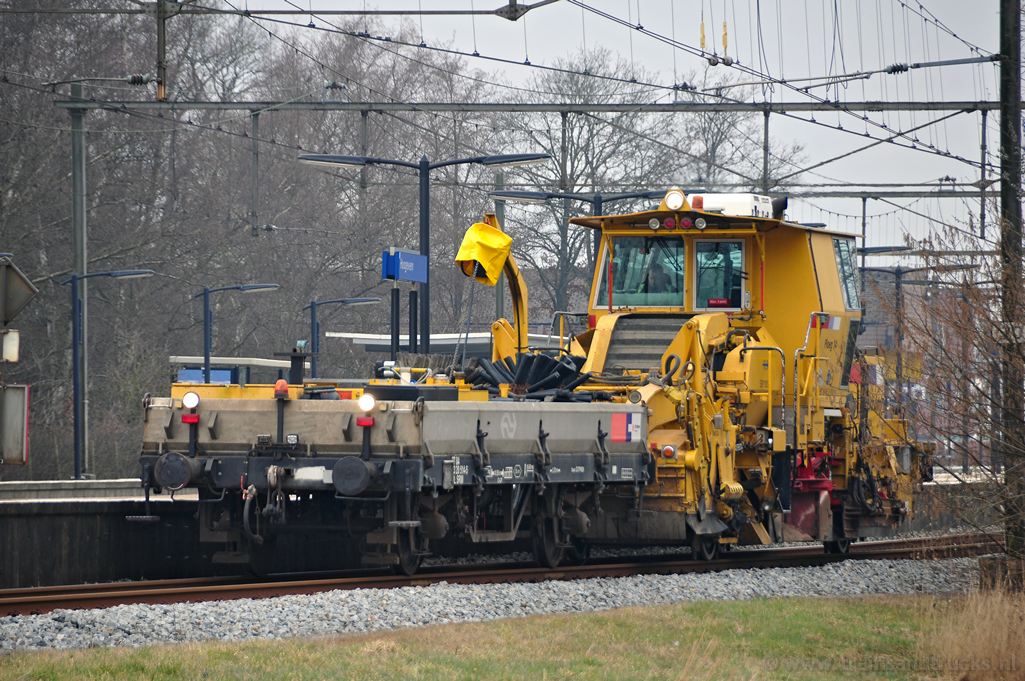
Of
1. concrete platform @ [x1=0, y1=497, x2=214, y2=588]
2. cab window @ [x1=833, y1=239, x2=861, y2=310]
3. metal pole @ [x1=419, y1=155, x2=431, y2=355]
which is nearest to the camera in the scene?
concrete platform @ [x1=0, y1=497, x2=214, y2=588]

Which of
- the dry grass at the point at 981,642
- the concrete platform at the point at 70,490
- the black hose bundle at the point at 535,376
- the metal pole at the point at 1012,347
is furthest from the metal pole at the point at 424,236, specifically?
the dry grass at the point at 981,642

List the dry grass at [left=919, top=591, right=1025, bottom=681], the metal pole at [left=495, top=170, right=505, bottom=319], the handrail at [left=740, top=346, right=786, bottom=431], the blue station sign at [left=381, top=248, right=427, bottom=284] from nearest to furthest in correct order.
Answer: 1. the dry grass at [left=919, top=591, right=1025, bottom=681]
2. the handrail at [left=740, top=346, right=786, bottom=431]
3. the blue station sign at [left=381, top=248, right=427, bottom=284]
4. the metal pole at [left=495, top=170, right=505, bottom=319]

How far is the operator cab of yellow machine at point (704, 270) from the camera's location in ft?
64.3

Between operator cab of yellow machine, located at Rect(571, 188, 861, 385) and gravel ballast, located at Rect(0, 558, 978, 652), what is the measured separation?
3465mm

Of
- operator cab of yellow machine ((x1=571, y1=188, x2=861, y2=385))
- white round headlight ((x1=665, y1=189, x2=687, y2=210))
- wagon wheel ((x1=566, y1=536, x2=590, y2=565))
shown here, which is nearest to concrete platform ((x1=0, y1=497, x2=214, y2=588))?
wagon wheel ((x1=566, y1=536, x2=590, y2=565))

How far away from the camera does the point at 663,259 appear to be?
19.9 meters

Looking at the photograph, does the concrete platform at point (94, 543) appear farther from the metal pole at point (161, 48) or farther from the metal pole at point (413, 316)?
the metal pole at point (413, 316)

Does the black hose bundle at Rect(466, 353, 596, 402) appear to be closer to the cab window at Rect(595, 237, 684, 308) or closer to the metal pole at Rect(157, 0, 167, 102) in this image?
the cab window at Rect(595, 237, 684, 308)

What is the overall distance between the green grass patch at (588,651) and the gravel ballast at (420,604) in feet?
1.62

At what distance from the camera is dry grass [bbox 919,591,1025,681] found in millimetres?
11750

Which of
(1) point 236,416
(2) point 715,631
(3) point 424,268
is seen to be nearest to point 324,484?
(1) point 236,416

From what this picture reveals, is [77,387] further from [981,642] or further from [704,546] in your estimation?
[981,642]

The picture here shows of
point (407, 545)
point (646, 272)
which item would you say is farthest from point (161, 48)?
point (407, 545)

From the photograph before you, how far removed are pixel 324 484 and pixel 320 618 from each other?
2470mm
